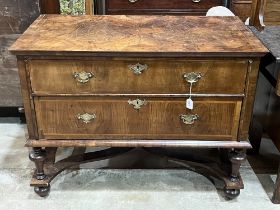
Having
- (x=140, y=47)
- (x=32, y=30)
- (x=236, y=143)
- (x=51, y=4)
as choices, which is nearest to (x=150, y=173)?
(x=236, y=143)

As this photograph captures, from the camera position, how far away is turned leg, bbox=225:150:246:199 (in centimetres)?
173

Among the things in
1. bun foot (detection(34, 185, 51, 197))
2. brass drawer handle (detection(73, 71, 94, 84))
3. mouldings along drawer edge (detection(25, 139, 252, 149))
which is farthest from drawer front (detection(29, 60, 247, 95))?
bun foot (detection(34, 185, 51, 197))

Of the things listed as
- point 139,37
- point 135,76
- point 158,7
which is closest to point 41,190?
point 135,76

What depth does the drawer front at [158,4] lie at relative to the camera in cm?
270

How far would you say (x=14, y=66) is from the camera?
221cm

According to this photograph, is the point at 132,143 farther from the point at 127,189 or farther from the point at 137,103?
the point at 127,189

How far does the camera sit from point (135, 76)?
1546 mm

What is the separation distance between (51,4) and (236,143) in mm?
1341

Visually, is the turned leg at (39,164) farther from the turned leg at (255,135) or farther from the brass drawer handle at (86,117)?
the turned leg at (255,135)

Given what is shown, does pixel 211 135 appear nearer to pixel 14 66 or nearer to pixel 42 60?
pixel 42 60

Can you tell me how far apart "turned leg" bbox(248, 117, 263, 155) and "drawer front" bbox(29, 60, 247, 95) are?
616 millimetres

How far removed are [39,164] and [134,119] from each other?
0.50 meters

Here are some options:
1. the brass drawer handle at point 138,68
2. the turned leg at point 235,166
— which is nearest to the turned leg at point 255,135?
the turned leg at point 235,166

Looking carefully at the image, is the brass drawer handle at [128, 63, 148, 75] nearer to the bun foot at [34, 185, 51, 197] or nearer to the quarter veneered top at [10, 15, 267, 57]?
the quarter veneered top at [10, 15, 267, 57]
